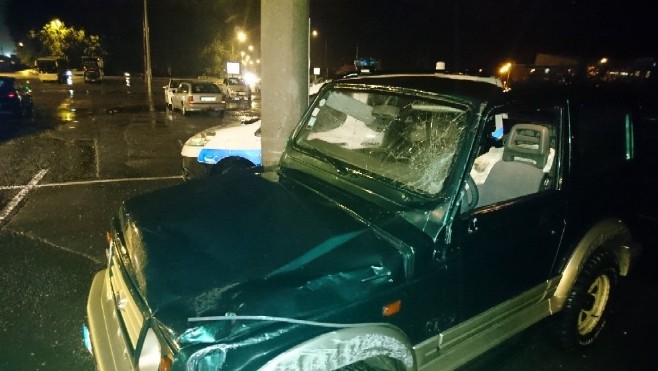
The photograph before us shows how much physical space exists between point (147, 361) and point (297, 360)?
2.10 ft

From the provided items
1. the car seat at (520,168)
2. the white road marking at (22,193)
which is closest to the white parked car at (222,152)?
the white road marking at (22,193)

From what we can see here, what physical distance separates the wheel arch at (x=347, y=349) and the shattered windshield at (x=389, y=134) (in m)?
0.81

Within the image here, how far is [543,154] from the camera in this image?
3.31 meters

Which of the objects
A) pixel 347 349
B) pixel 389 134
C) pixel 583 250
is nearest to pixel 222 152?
pixel 389 134

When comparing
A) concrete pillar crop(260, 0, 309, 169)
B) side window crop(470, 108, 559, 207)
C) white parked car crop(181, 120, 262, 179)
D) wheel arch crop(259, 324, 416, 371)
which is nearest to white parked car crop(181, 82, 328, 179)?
white parked car crop(181, 120, 262, 179)

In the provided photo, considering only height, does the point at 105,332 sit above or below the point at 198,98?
below

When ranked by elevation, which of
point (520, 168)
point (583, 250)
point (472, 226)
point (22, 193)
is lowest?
point (22, 193)

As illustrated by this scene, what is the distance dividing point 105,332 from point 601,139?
3.45 meters

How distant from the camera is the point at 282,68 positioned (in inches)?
176

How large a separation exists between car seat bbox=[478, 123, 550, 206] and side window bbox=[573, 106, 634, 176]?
25cm

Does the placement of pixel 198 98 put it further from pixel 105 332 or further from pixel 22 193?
pixel 105 332

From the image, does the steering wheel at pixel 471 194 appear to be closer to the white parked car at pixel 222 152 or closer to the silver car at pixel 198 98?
the white parked car at pixel 222 152

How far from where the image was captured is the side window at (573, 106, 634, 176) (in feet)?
10.2

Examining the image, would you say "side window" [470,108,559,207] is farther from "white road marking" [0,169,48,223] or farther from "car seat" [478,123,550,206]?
"white road marking" [0,169,48,223]
